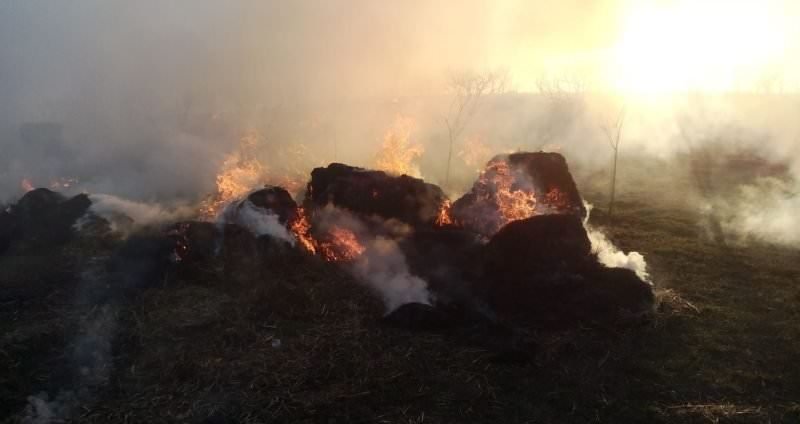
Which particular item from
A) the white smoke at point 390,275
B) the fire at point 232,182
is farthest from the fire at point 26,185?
the white smoke at point 390,275

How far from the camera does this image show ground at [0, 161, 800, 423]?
9734 millimetres

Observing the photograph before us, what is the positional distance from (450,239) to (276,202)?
5.37 meters

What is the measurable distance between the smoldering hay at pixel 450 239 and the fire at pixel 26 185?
10266 mm

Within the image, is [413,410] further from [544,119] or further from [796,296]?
[544,119]

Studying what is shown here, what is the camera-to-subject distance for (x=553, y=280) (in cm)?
1317

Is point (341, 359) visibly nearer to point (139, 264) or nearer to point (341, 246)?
point (341, 246)

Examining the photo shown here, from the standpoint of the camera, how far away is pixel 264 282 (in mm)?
14141

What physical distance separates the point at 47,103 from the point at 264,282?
4473 cm

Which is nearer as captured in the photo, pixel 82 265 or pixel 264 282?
pixel 264 282

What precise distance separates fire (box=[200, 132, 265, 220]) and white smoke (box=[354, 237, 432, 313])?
607 centimetres

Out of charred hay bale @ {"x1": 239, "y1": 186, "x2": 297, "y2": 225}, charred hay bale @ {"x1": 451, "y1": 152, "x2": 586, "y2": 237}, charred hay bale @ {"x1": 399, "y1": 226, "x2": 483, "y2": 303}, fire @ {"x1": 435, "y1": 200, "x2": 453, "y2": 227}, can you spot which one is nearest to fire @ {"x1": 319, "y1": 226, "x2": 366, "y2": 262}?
charred hay bale @ {"x1": 399, "y1": 226, "x2": 483, "y2": 303}

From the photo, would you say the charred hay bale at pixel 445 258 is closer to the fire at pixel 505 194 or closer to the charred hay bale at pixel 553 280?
the charred hay bale at pixel 553 280

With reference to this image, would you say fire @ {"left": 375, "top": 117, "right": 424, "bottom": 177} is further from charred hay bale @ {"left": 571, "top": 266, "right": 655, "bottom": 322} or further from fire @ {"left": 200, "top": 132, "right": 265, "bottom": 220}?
charred hay bale @ {"left": 571, "top": 266, "right": 655, "bottom": 322}

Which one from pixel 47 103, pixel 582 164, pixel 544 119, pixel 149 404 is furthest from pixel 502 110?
pixel 149 404
